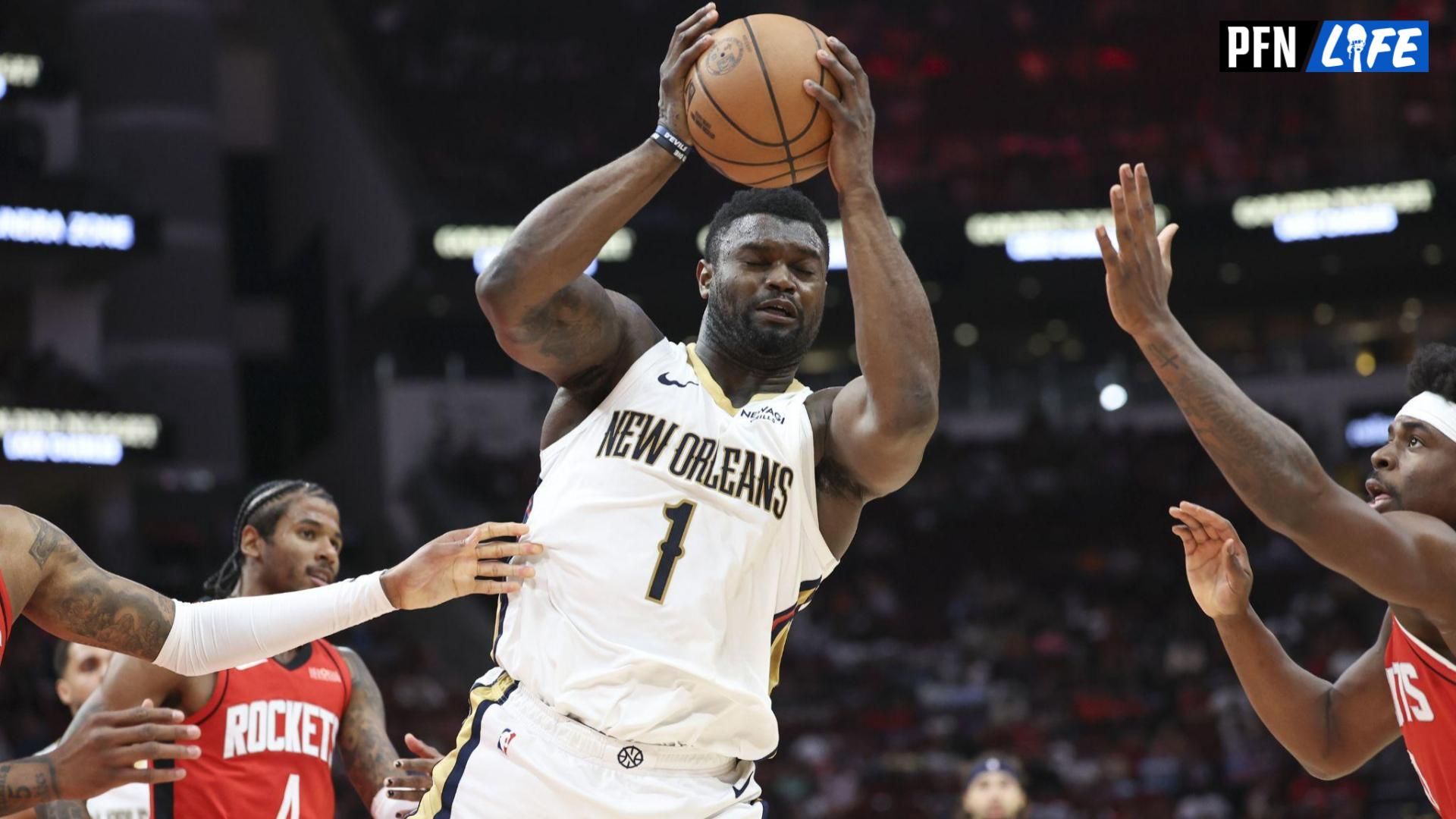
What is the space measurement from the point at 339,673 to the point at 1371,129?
68.6 ft

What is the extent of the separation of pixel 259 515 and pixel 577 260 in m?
2.50

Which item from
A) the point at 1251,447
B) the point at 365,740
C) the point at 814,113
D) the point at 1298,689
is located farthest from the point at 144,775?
the point at 1298,689

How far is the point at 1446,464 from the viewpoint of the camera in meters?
3.77

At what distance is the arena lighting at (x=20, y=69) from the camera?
20484mm

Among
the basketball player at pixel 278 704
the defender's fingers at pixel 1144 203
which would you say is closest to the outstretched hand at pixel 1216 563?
the defender's fingers at pixel 1144 203

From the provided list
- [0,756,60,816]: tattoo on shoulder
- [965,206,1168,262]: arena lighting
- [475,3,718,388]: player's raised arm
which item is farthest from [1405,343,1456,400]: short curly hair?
[965,206,1168,262]: arena lighting

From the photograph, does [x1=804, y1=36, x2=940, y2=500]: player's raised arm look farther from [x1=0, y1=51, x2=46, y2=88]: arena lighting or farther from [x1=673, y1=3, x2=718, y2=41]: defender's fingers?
[x1=0, y1=51, x2=46, y2=88]: arena lighting

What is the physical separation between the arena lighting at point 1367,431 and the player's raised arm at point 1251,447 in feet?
63.3

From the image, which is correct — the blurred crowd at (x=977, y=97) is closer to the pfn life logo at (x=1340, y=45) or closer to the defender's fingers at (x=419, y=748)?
the pfn life logo at (x=1340, y=45)

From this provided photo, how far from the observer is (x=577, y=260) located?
3611mm

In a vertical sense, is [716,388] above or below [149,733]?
above

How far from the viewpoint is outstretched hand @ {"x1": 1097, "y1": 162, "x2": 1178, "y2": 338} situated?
11.1 feet

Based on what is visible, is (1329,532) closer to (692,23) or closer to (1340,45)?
(692,23)

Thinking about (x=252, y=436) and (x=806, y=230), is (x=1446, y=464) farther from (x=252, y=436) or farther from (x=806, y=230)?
(x=252, y=436)
